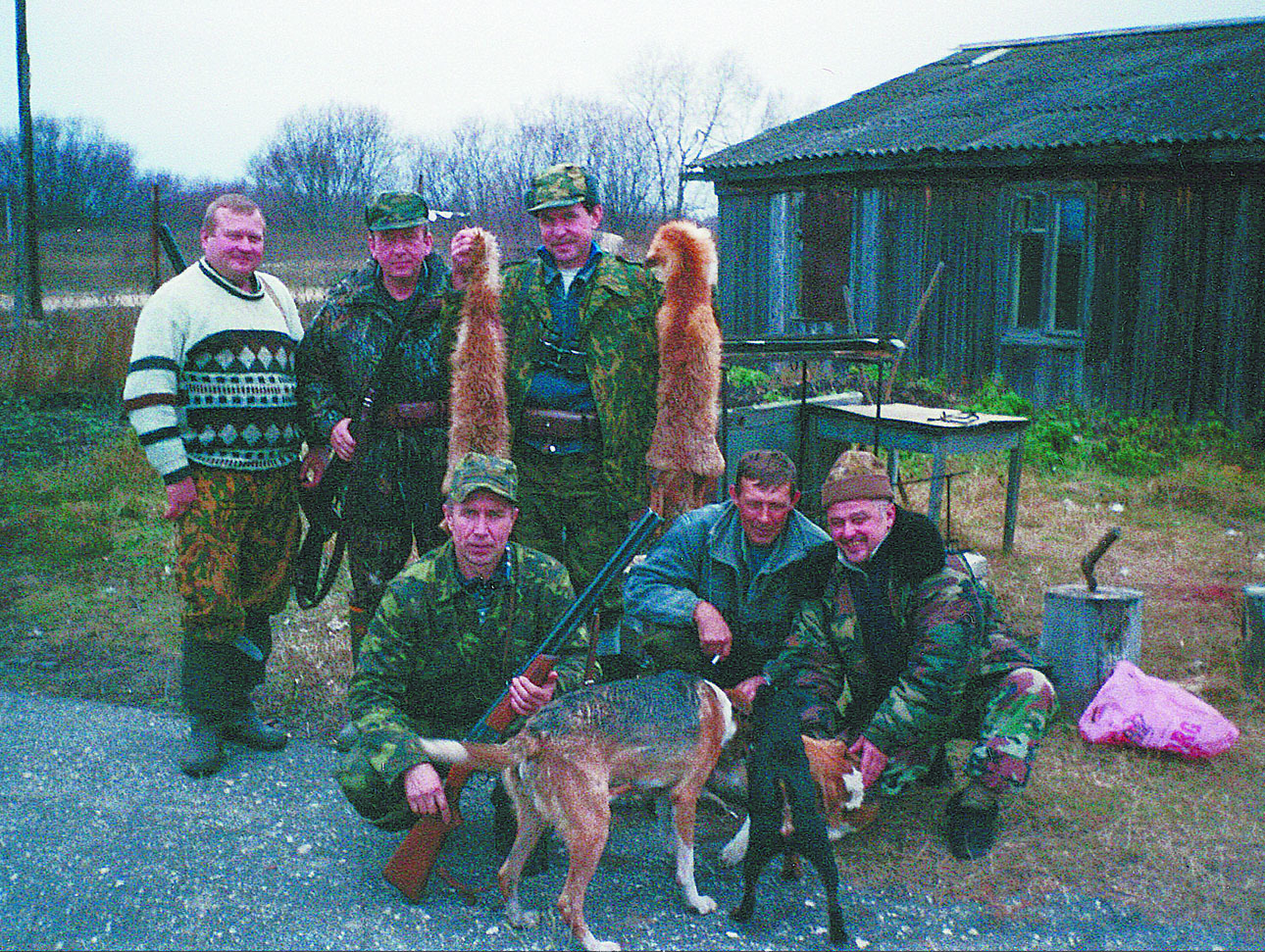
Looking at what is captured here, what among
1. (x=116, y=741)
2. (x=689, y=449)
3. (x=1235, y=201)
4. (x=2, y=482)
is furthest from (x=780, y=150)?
(x=116, y=741)

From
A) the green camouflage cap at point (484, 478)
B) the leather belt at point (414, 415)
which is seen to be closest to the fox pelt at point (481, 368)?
the leather belt at point (414, 415)

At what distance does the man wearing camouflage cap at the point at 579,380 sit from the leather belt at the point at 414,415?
331 millimetres

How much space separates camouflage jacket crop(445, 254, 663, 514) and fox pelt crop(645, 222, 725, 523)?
76 mm

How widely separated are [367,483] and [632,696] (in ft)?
Result: 5.20

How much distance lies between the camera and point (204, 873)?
3336 millimetres

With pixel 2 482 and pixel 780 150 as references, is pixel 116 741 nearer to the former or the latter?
pixel 2 482

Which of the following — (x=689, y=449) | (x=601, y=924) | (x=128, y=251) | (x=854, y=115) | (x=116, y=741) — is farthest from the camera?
(x=128, y=251)

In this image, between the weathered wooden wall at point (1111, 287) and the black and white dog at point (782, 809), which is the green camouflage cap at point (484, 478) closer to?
the black and white dog at point (782, 809)

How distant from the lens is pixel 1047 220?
11.7 metres

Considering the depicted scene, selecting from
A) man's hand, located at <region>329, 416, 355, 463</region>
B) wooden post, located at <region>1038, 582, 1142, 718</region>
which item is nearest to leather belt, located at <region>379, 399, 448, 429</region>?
man's hand, located at <region>329, 416, 355, 463</region>

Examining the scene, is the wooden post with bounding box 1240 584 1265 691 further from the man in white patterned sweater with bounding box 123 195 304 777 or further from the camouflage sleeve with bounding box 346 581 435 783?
the man in white patterned sweater with bounding box 123 195 304 777

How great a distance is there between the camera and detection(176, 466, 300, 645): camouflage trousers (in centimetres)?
404

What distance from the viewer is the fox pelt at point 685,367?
13.3 feet

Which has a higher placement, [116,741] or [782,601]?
[782,601]
